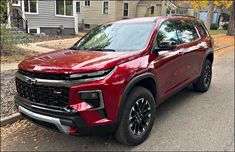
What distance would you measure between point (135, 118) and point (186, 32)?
8.39 feet

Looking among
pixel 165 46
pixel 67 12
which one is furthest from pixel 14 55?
pixel 67 12

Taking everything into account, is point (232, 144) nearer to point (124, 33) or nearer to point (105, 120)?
point (105, 120)

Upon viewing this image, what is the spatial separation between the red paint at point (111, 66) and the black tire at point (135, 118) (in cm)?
24

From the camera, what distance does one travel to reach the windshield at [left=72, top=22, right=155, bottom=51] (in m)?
3.98

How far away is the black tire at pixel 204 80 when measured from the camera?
234 inches

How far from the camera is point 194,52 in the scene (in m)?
5.31

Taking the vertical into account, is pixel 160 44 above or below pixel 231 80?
above

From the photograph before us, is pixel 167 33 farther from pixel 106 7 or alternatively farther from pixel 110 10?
pixel 106 7

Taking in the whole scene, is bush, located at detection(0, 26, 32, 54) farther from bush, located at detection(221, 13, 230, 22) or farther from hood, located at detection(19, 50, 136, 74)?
bush, located at detection(221, 13, 230, 22)

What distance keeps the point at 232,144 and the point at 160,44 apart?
1863 mm

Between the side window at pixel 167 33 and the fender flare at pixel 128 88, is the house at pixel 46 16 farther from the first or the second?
the fender flare at pixel 128 88

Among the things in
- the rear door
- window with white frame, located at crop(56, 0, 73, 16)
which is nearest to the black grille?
the rear door

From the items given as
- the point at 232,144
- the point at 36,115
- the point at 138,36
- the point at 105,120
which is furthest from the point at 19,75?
the point at 232,144

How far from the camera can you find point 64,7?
18984 mm
